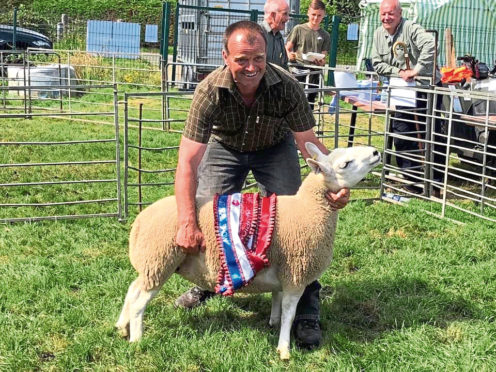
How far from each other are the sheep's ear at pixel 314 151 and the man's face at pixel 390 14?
4332mm

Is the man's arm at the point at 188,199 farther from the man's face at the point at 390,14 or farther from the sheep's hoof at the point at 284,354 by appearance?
the man's face at the point at 390,14

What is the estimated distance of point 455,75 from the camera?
7.63 metres

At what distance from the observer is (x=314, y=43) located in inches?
400

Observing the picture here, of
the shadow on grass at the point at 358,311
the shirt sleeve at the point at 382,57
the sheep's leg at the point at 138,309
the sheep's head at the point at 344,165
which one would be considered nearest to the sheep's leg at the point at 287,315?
the shadow on grass at the point at 358,311

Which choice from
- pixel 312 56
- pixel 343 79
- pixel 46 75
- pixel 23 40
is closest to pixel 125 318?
pixel 343 79

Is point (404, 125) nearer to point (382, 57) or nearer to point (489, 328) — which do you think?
point (382, 57)

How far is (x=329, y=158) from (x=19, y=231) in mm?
3240

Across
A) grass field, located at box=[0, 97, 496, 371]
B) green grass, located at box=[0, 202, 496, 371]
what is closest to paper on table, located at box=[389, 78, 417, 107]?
grass field, located at box=[0, 97, 496, 371]

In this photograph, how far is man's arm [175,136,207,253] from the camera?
11.5ft

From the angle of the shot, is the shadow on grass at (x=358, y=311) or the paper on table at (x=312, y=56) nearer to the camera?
the shadow on grass at (x=358, y=311)

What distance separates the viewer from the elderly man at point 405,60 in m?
7.34

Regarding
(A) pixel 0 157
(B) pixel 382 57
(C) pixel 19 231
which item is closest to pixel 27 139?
(A) pixel 0 157

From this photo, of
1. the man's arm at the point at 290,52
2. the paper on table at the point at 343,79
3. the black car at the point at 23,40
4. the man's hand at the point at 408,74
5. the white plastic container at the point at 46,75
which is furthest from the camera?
the black car at the point at 23,40

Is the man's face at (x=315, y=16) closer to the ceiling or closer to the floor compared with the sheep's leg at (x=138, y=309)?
closer to the ceiling
